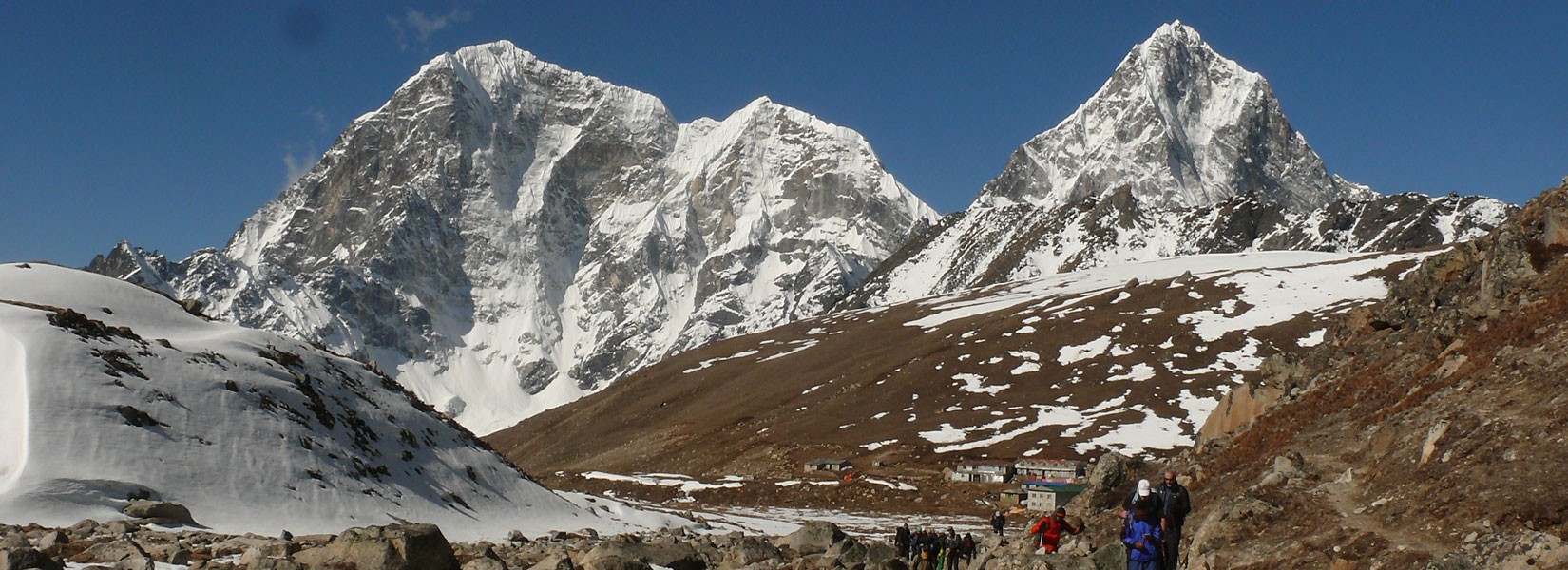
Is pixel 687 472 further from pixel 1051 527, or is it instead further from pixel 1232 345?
pixel 1051 527

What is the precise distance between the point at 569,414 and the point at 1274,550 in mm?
140452

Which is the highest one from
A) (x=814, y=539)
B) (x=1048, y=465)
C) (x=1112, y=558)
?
(x=1048, y=465)

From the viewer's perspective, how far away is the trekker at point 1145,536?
17203 mm

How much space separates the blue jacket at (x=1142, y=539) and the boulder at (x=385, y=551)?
1128 cm

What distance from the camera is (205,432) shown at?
3041cm

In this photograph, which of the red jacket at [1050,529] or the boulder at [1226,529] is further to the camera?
the red jacket at [1050,529]

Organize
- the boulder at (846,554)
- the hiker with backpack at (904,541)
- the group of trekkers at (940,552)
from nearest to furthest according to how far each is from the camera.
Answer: the boulder at (846,554) < the group of trekkers at (940,552) < the hiker with backpack at (904,541)

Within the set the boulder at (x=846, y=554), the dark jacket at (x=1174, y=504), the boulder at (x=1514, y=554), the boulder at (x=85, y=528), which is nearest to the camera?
the boulder at (x=1514, y=554)

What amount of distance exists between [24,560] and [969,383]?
102906mm

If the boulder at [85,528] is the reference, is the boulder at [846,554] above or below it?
below

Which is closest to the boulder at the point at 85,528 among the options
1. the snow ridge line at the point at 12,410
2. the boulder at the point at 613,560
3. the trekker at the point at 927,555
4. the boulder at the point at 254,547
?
the boulder at the point at 254,547

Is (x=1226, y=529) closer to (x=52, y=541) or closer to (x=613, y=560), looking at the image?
(x=613, y=560)

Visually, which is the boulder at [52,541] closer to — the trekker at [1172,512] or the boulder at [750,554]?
the boulder at [750,554]

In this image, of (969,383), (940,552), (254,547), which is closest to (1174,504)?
(940,552)
